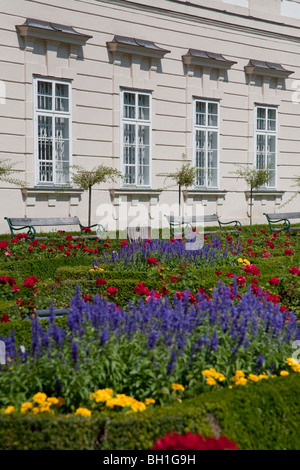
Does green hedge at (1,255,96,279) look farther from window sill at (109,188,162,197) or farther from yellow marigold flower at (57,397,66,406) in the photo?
window sill at (109,188,162,197)

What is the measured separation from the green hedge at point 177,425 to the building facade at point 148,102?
10473mm

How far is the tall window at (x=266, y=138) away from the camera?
1842 centimetres

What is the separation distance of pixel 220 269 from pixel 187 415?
4687mm

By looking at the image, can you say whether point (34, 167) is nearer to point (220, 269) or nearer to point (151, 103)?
point (151, 103)

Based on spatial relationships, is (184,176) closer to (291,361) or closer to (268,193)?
(268,193)

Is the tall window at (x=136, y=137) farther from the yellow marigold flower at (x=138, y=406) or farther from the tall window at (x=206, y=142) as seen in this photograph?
the yellow marigold flower at (x=138, y=406)

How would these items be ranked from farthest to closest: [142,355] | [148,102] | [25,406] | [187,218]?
1. [148,102]
2. [187,218]
3. [142,355]
4. [25,406]

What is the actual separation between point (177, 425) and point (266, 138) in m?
16.1

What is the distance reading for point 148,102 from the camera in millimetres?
15766

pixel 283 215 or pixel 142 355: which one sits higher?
pixel 283 215

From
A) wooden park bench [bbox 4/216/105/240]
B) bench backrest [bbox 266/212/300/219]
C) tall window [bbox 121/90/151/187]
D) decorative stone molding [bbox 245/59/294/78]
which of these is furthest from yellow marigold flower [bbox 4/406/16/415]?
decorative stone molding [bbox 245/59/294/78]

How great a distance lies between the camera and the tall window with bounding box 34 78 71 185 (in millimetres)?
13922

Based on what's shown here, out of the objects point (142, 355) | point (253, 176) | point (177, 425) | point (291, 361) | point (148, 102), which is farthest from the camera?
point (253, 176)

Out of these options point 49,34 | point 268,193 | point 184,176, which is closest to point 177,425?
point 49,34
